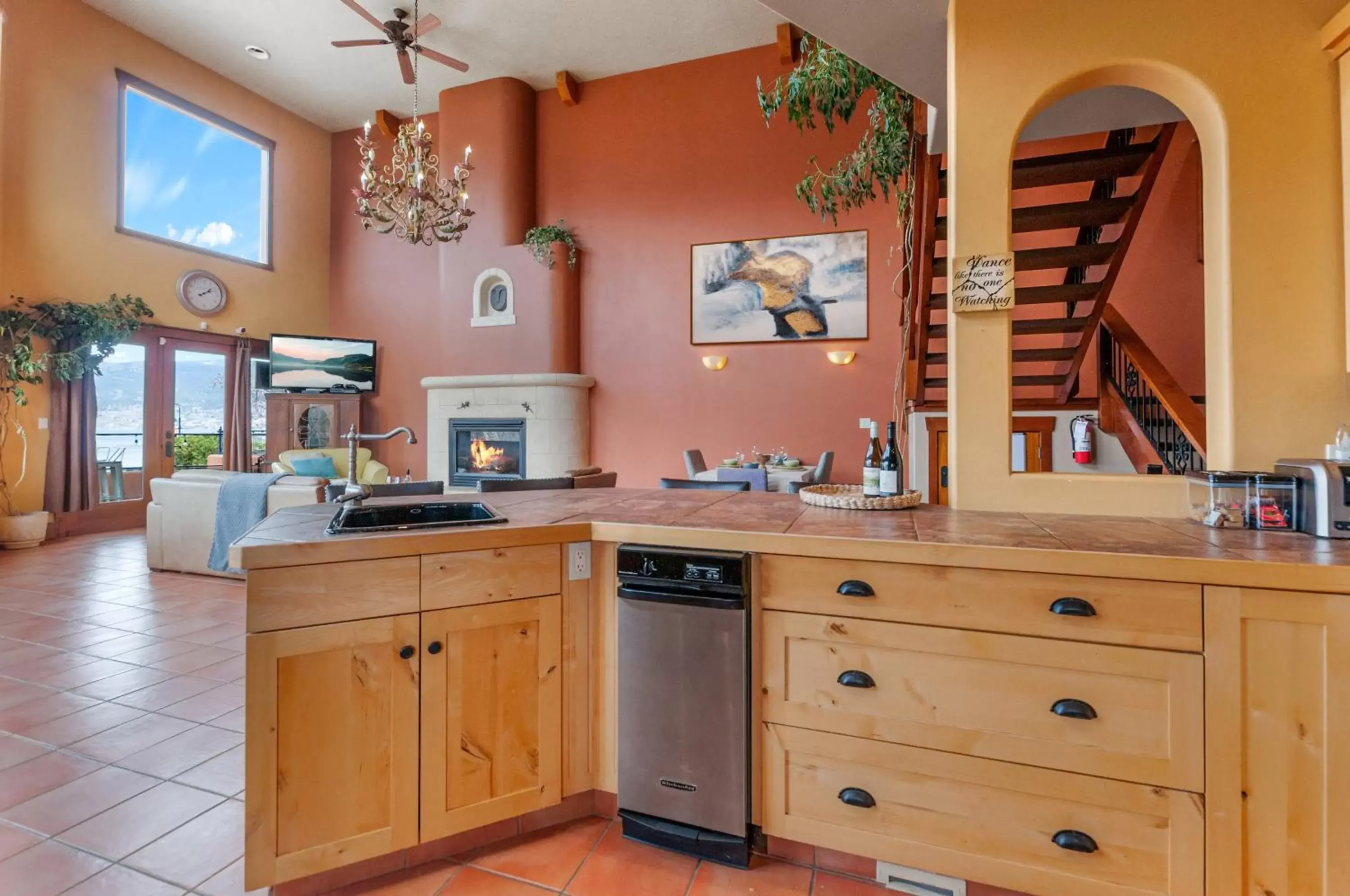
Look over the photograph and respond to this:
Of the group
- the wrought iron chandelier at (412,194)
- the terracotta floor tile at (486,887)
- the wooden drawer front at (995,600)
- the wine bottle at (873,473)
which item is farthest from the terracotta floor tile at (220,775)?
the wrought iron chandelier at (412,194)

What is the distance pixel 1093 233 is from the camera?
3.81 m

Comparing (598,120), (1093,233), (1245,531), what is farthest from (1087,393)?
(598,120)

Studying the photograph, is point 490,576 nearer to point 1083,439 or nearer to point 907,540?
point 907,540

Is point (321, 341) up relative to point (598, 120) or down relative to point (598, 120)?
down

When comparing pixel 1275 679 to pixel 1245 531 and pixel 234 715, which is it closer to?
pixel 1245 531

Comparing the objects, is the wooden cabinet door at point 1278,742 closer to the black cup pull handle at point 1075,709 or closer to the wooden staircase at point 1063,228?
the black cup pull handle at point 1075,709

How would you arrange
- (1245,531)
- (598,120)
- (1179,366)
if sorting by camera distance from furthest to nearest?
(598,120) → (1179,366) → (1245,531)

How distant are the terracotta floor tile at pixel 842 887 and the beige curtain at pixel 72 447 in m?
7.90

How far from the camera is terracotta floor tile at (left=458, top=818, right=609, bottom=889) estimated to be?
1.58 meters

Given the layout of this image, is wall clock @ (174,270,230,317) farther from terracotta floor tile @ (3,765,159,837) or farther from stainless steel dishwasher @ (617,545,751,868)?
stainless steel dishwasher @ (617,545,751,868)

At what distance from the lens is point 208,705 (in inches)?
99.1

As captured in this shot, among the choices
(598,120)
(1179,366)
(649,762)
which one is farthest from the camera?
(598,120)

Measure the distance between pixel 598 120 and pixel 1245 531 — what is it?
720 centimetres

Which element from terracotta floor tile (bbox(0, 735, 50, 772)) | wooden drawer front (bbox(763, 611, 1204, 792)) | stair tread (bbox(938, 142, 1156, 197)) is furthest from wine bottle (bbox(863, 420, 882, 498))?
terracotta floor tile (bbox(0, 735, 50, 772))
